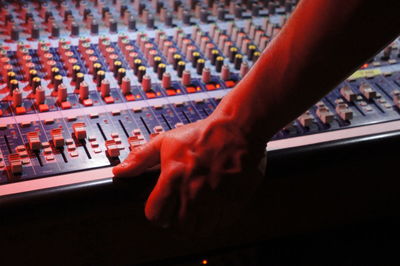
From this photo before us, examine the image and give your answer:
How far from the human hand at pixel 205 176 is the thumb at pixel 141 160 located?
0.24 feet

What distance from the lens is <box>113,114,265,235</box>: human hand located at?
1.11m

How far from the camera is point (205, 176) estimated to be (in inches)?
43.9

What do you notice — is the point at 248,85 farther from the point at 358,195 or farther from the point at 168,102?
the point at 358,195

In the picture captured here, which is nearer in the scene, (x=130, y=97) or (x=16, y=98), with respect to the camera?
(x=16, y=98)

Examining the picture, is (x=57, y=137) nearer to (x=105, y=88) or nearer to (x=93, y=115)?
(x=93, y=115)

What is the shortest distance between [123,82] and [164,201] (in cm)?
64

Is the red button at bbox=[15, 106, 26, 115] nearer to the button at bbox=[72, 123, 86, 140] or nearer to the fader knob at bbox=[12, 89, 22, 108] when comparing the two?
the fader knob at bbox=[12, 89, 22, 108]

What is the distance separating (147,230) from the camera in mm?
1901

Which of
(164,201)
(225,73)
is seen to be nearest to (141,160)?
(164,201)

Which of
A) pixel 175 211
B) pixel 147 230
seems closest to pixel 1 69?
pixel 147 230

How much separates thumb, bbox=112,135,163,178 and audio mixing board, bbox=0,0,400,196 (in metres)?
0.05

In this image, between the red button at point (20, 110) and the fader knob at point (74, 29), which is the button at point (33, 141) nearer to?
the red button at point (20, 110)

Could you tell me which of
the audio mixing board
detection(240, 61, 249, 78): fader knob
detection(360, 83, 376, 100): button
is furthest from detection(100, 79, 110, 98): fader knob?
detection(360, 83, 376, 100): button

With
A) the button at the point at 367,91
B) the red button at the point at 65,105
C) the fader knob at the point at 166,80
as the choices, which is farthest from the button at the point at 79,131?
the button at the point at 367,91
